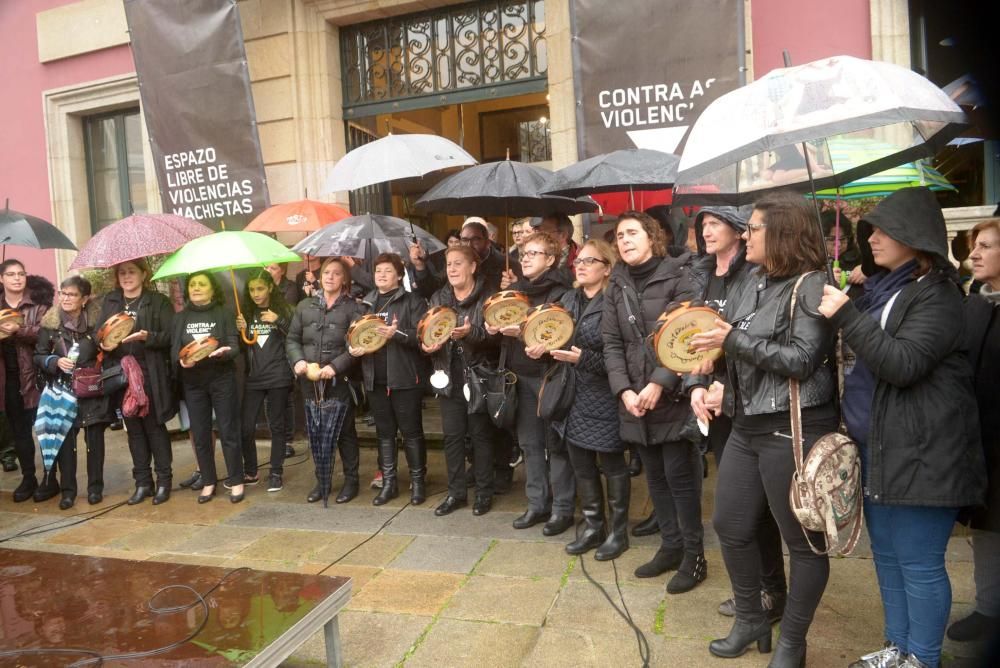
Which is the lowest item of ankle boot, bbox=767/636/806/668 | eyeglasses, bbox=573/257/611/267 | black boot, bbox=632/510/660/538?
black boot, bbox=632/510/660/538

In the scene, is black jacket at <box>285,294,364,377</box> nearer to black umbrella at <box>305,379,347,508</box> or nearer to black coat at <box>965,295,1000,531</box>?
black umbrella at <box>305,379,347,508</box>

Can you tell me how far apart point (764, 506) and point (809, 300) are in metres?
0.91

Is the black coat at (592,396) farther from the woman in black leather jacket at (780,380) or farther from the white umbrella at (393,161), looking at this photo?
the white umbrella at (393,161)

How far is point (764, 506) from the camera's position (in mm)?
3201

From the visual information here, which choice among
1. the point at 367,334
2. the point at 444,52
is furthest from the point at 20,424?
the point at 444,52

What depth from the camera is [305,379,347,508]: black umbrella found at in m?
5.87

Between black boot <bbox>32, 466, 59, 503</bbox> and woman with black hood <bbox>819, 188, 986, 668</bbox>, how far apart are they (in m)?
6.48

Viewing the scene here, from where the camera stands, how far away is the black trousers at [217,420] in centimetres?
611

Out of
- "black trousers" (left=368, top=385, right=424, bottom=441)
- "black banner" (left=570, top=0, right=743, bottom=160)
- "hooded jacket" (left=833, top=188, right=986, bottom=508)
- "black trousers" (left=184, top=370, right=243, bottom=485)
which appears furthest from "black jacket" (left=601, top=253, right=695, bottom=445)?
"black trousers" (left=184, top=370, right=243, bottom=485)

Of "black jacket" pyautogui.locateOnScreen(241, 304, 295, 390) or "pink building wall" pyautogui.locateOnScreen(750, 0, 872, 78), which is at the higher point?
"pink building wall" pyautogui.locateOnScreen(750, 0, 872, 78)

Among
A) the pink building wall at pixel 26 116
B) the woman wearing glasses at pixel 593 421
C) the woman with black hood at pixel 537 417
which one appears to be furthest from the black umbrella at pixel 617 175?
the pink building wall at pixel 26 116

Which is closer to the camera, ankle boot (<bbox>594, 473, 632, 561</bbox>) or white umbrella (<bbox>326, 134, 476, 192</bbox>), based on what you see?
ankle boot (<bbox>594, 473, 632, 561</bbox>)

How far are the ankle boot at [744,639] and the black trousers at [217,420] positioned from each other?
167 inches

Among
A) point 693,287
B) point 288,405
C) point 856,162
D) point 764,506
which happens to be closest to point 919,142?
point 856,162
